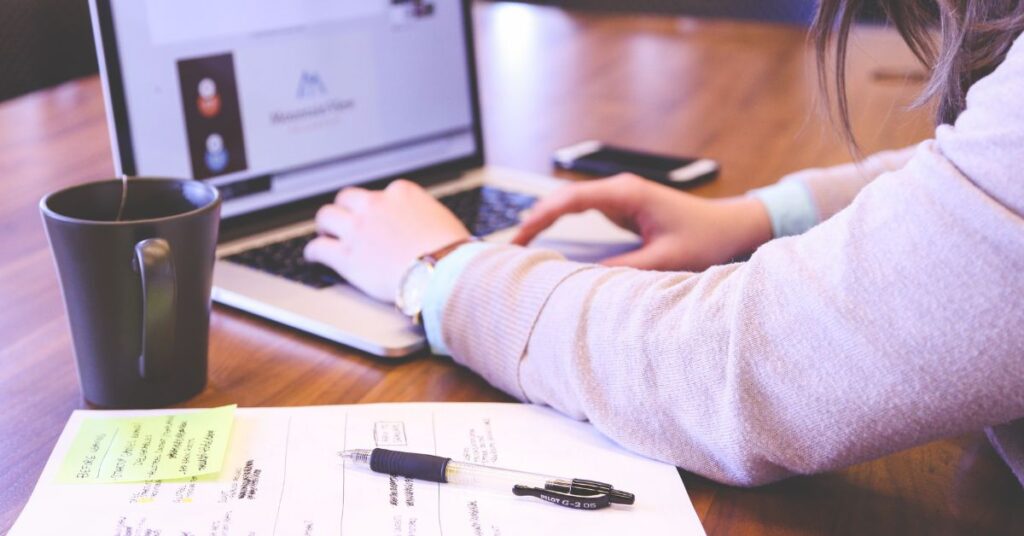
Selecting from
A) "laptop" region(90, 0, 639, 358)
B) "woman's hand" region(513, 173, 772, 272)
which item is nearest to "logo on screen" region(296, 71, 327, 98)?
"laptop" region(90, 0, 639, 358)

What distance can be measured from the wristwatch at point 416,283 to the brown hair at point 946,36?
303 mm

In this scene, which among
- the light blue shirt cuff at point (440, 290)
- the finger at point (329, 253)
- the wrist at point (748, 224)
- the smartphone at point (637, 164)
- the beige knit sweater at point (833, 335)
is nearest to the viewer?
the beige knit sweater at point (833, 335)

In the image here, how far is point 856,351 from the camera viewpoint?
0.51 meters

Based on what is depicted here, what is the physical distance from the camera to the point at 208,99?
2.97 ft

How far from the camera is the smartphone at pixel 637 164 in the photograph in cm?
115

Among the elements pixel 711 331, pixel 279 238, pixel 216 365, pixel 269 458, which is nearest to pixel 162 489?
pixel 269 458

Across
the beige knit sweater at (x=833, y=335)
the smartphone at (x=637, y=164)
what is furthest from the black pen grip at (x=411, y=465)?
the smartphone at (x=637, y=164)

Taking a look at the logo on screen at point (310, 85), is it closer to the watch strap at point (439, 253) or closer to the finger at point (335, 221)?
the finger at point (335, 221)

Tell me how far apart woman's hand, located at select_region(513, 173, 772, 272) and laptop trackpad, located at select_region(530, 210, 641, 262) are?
25mm

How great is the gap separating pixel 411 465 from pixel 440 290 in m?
0.18

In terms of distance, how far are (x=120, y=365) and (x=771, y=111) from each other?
1120mm

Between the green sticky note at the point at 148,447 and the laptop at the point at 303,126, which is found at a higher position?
the laptop at the point at 303,126

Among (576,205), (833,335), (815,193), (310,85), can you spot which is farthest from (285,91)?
(833,335)

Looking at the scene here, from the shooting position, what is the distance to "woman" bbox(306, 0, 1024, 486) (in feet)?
1.59
